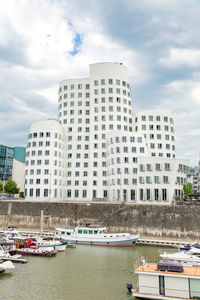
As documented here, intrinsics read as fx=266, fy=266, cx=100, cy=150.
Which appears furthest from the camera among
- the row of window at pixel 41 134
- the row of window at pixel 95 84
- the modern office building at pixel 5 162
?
the modern office building at pixel 5 162

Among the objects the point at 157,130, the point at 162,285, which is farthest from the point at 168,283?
the point at 157,130

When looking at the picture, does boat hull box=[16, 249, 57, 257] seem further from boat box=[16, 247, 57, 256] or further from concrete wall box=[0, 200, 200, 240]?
concrete wall box=[0, 200, 200, 240]

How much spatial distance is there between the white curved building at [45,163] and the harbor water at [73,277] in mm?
43182

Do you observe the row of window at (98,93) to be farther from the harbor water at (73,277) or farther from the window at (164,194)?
the harbor water at (73,277)

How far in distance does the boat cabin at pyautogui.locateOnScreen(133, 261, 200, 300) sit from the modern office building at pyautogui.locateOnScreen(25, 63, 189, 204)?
53154 millimetres

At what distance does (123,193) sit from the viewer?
3159 inches

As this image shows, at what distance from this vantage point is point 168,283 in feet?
84.2

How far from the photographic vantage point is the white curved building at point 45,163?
8912cm

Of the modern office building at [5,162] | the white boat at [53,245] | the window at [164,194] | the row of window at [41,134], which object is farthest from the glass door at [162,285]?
the modern office building at [5,162]

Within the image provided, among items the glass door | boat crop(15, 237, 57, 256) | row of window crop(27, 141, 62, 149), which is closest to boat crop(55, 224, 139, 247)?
boat crop(15, 237, 57, 256)

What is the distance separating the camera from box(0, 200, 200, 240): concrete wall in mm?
59281

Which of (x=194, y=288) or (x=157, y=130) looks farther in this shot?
(x=157, y=130)

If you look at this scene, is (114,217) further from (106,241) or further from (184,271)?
(184,271)

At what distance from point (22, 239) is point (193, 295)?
33.0 m
